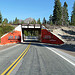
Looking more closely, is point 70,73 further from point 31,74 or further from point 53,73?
point 31,74

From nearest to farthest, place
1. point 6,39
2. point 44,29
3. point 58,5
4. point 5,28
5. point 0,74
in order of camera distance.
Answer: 1. point 0,74
2. point 6,39
3. point 5,28
4. point 44,29
5. point 58,5

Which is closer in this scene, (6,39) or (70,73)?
(70,73)

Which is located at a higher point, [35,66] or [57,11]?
[57,11]

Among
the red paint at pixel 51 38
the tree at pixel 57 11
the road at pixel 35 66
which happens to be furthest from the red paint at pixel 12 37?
the tree at pixel 57 11

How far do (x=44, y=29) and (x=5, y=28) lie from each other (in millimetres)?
15183

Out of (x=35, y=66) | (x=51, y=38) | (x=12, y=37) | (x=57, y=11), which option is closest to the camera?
(x=35, y=66)

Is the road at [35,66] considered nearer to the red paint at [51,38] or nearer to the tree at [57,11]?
the red paint at [51,38]

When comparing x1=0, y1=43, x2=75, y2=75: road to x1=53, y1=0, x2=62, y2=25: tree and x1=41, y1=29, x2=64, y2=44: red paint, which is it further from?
x1=53, y1=0, x2=62, y2=25: tree

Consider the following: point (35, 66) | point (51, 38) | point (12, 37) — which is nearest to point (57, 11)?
point (51, 38)

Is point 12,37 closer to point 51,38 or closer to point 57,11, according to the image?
point 51,38

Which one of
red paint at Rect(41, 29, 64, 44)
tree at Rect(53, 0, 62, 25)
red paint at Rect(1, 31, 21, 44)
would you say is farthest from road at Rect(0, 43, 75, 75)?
tree at Rect(53, 0, 62, 25)

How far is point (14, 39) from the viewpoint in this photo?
119 feet

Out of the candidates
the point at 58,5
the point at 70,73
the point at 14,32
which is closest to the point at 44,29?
the point at 14,32

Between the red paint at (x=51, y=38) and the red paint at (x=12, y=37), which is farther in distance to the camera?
the red paint at (x=12, y=37)
